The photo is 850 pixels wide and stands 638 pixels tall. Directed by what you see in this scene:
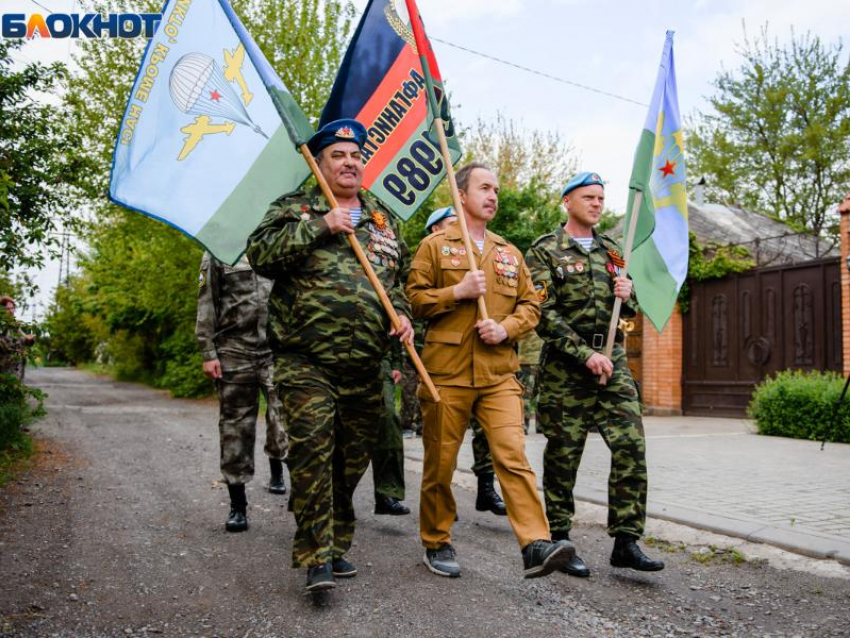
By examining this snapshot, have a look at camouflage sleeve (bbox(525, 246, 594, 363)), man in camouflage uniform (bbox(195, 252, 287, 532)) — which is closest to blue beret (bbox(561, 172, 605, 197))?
camouflage sleeve (bbox(525, 246, 594, 363))

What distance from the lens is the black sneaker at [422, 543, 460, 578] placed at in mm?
3826

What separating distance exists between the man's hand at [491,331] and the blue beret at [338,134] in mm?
1120

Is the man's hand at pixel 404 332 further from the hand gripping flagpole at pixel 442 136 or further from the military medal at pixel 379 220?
the military medal at pixel 379 220

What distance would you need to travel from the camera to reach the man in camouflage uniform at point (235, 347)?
5.07m

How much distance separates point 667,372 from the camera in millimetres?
15219

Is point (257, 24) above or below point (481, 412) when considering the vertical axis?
above

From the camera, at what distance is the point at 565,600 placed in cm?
348

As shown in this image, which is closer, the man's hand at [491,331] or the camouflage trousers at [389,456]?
the man's hand at [491,331]

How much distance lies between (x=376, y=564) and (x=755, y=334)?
37.6ft

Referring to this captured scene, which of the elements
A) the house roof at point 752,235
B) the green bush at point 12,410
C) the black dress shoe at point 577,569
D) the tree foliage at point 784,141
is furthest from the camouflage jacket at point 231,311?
the tree foliage at point 784,141

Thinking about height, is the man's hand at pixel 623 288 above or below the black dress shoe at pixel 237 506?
above

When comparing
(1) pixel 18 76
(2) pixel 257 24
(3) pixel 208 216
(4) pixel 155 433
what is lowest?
(4) pixel 155 433

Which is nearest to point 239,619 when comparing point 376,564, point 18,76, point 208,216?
point 376,564

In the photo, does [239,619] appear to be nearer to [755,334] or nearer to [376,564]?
[376,564]
